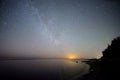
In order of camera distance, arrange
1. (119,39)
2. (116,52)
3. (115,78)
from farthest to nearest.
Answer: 1. (119,39)
2. (116,52)
3. (115,78)

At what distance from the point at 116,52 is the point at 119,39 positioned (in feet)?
26.4

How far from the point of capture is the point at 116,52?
5691 cm

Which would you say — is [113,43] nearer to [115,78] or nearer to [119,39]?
[119,39]

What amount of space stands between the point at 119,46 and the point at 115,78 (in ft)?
109

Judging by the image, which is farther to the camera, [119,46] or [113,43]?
[113,43]

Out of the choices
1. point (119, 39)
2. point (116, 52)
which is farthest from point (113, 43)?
point (116, 52)

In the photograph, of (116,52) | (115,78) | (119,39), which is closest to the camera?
(115,78)

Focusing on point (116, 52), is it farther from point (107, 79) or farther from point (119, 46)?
point (107, 79)

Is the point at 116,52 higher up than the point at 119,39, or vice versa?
the point at 119,39

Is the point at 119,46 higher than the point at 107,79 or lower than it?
higher

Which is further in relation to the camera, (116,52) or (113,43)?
(113,43)

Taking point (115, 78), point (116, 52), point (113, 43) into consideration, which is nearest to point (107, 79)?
point (115, 78)

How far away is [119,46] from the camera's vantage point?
190 feet

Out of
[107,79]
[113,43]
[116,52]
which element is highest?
[113,43]
